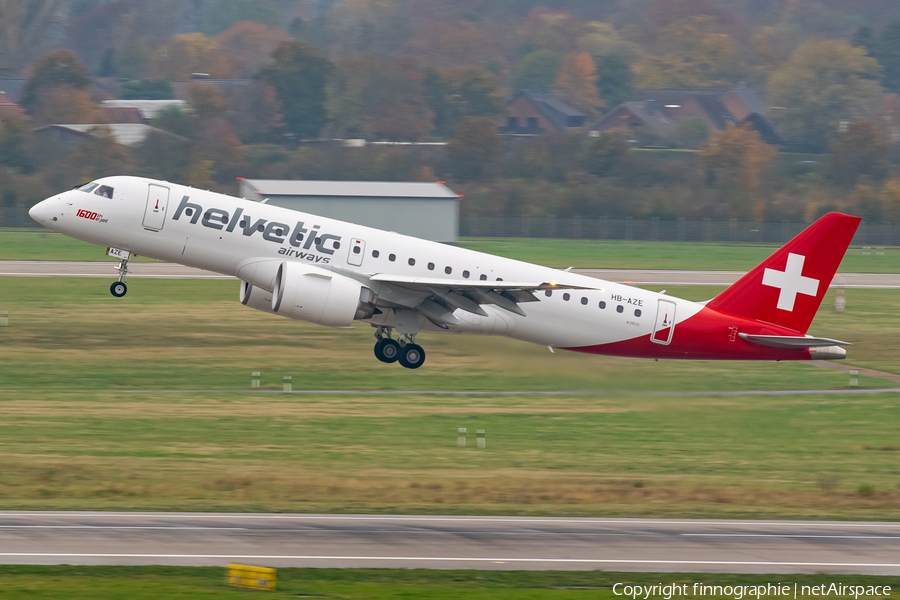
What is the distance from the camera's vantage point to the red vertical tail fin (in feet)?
130

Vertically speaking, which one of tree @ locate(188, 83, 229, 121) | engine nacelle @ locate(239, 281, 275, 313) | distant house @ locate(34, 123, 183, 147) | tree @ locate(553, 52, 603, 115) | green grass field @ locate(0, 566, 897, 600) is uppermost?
tree @ locate(553, 52, 603, 115)

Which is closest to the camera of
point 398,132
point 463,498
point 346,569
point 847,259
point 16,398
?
point 346,569

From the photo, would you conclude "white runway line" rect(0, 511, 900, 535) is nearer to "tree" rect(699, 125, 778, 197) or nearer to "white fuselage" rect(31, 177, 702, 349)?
"white fuselage" rect(31, 177, 702, 349)

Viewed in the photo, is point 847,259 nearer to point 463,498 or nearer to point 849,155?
point 849,155

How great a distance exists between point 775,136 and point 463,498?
13849cm

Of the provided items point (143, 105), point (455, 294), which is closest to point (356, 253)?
point (455, 294)

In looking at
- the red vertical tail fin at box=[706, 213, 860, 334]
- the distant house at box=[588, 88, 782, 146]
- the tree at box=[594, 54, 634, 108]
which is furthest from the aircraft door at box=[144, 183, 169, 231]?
the tree at box=[594, 54, 634, 108]

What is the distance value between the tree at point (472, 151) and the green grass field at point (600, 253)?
27.2 metres

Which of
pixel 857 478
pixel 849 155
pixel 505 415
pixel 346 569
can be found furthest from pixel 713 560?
pixel 849 155

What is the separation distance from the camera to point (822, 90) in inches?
6368

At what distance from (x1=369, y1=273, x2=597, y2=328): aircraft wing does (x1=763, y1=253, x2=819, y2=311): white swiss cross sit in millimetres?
8087

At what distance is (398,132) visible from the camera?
144625mm

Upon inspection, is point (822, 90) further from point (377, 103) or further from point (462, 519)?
point (462, 519)

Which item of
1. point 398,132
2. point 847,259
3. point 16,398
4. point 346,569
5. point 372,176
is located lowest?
point 346,569
